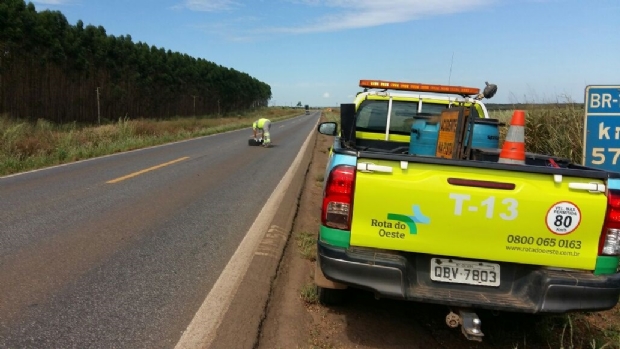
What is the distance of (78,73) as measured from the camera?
36719 millimetres

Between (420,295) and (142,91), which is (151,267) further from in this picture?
(142,91)

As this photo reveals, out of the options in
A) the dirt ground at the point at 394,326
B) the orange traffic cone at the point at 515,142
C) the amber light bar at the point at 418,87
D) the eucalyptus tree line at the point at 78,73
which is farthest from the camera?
the eucalyptus tree line at the point at 78,73

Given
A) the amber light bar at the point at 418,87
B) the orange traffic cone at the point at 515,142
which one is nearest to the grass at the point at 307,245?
the amber light bar at the point at 418,87

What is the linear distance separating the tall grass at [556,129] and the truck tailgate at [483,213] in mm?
4746

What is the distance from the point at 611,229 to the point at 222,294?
2.95 metres

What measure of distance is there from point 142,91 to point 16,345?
4940cm

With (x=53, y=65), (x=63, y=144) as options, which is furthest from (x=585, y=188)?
(x=53, y=65)

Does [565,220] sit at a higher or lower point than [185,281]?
higher

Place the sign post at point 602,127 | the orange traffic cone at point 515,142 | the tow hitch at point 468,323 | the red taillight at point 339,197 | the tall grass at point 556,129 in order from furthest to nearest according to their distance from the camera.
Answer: the tall grass at point 556,129 → the sign post at point 602,127 → the orange traffic cone at point 515,142 → the red taillight at point 339,197 → the tow hitch at point 468,323

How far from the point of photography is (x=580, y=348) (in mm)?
3488

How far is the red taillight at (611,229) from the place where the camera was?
295 cm

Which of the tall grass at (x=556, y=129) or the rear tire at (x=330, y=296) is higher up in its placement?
the tall grass at (x=556, y=129)

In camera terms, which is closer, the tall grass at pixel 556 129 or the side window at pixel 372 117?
the side window at pixel 372 117

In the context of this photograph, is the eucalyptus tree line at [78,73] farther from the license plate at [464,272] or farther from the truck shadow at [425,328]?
the license plate at [464,272]
